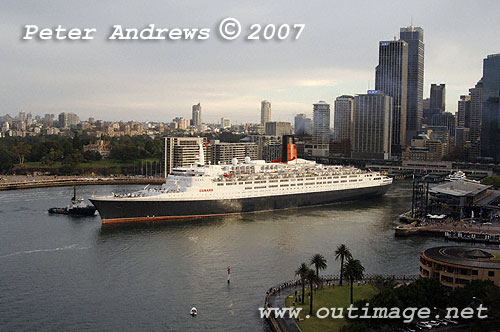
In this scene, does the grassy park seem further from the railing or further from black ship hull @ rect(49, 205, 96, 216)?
black ship hull @ rect(49, 205, 96, 216)

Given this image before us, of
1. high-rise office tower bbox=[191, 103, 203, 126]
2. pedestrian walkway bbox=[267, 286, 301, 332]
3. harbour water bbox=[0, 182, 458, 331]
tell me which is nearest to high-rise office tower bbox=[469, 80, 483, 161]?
harbour water bbox=[0, 182, 458, 331]

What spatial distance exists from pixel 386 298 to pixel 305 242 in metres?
8.79

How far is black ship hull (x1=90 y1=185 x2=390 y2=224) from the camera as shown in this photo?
23625 millimetres

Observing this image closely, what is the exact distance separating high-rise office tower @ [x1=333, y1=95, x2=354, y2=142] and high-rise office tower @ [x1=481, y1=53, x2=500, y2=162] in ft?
77.4

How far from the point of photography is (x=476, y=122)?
8538 centimetres

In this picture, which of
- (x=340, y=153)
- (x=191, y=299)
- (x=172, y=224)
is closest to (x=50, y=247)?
(x=172, y=224)

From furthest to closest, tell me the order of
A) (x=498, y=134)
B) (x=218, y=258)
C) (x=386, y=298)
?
(x=498, y=134), (x=218, y=258), (x=386, y=298)

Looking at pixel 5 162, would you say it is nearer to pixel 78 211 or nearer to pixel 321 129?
pixel 78 211

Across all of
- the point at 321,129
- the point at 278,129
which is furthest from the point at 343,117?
the point at 278,129

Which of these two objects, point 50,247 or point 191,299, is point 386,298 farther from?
point 50,247

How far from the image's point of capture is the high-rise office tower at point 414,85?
9512 centimetres

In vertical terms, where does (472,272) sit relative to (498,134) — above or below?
below

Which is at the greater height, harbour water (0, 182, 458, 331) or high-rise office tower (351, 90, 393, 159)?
high-rise office tower (351, 90, 393, 159)

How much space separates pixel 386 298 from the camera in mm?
12023
